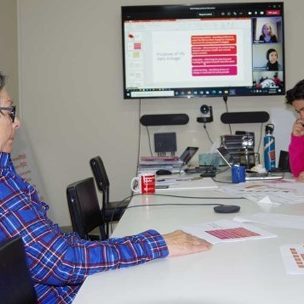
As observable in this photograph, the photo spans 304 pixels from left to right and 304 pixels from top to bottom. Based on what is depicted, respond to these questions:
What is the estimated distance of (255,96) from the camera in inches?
151

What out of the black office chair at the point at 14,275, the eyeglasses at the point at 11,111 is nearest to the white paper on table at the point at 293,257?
the black office chair at the point at 14,275

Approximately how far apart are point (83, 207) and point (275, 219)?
2.57 feet

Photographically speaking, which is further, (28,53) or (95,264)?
(28,53)

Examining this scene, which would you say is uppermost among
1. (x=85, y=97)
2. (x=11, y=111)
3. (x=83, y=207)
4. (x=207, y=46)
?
(x=207, y=46)

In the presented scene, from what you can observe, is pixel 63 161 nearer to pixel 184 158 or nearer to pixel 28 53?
pixel 28 53

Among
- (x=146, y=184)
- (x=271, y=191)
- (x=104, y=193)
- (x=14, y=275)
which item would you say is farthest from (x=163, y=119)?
(x=14, y=275)

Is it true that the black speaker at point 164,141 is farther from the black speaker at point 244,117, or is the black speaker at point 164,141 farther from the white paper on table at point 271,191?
the white paper on table at point 271,191

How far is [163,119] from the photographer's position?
150 inches

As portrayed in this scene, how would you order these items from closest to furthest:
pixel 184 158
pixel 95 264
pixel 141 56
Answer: pixel 95 264
pixel 184 158
pixel 141 56

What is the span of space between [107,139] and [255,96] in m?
1.39

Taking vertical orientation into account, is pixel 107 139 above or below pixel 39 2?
below

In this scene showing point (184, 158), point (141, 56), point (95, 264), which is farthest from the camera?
point (141, 56)

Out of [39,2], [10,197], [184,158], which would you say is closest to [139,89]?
[184,158]

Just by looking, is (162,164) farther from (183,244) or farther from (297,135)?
(183,244)
